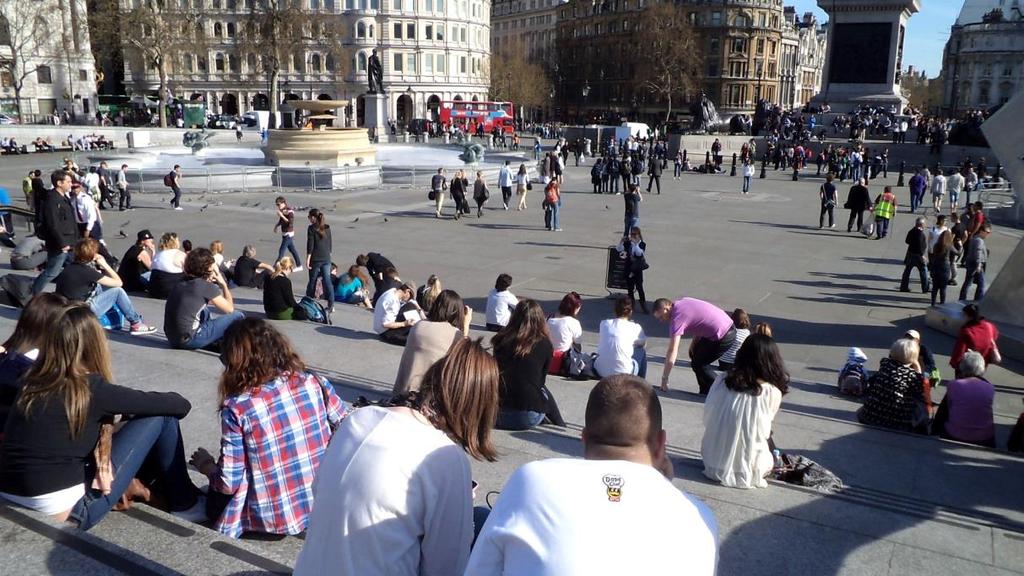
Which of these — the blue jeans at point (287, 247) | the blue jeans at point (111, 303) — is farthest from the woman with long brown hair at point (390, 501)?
the blue jeans at point (287, 247)

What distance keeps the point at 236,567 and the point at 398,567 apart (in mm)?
1107

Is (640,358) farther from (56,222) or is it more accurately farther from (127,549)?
(56,222)

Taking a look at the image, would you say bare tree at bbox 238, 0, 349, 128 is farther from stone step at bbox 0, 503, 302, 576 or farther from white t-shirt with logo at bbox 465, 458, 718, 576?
white t-shirt with logo at bbox 465, 458, 718, 576

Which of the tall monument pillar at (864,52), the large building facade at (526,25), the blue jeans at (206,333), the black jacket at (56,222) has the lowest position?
the blue jeans at (206,333)

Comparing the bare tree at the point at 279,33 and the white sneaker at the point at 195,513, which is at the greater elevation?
the bare tree at the point at 279,33

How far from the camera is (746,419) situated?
18.8 feet

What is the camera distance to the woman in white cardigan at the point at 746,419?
5727 mm

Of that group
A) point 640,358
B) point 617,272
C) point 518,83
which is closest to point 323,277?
point 617,272

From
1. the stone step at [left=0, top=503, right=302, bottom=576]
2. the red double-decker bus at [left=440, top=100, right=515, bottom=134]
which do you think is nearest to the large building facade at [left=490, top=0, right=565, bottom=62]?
the red double-decker bus at [left=440, top=100, right=515, bottom=134]

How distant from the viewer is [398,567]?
105 inches

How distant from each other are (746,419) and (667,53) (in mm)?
83895

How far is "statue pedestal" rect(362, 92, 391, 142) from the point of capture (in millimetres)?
54969

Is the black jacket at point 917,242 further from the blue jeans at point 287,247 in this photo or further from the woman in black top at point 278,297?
the blue jeans at point 287,247

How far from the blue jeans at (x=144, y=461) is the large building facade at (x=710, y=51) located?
92.2 m
